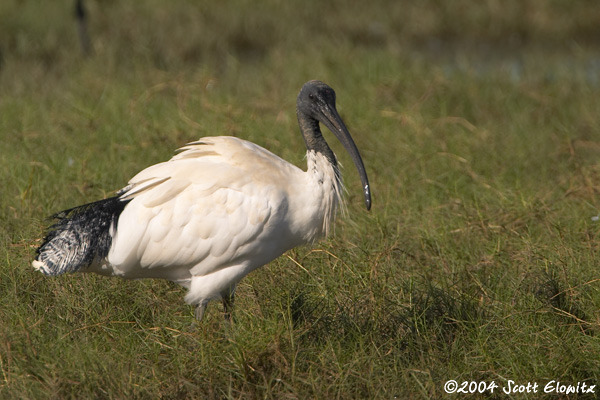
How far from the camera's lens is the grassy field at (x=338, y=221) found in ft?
12.0

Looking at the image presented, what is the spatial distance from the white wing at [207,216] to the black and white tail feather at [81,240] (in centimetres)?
6

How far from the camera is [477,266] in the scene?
15.3 feet

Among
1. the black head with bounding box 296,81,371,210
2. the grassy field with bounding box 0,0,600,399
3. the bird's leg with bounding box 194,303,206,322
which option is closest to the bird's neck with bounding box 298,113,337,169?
the black head with bounding box 296,81,371,210

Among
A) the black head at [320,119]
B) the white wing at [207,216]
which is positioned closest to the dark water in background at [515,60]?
the black head at [320,119]

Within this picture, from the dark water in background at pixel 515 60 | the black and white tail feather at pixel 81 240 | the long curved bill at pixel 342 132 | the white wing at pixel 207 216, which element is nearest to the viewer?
the white wing at pixel 207 216

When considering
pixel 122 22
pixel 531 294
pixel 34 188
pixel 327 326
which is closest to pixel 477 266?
pixel 531 294

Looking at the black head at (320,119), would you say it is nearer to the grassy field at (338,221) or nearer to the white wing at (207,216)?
the white wing at (207,216)

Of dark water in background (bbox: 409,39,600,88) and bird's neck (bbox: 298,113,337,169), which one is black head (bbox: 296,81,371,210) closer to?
bird's neck (bbox: 298,113,337,169)

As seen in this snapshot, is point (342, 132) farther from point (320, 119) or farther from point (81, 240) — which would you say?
point (81, 240)

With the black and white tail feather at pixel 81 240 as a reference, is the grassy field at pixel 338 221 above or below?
below

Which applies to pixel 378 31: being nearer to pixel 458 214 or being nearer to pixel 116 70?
pixel 116 70

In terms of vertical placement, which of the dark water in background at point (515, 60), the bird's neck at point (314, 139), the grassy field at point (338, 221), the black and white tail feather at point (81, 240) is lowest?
the dark water in background at point (515, 60)

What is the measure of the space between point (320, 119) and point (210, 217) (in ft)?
2.50

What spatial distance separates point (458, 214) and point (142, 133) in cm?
278
